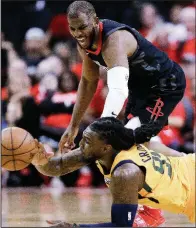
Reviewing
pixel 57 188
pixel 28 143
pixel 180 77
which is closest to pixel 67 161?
pixel 28 143

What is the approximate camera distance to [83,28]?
4820 mm

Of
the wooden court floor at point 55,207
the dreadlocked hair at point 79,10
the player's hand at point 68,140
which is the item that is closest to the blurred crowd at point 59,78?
the wooden court floor at point 55,207

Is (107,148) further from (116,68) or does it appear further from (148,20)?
(148,20)

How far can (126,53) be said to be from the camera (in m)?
4.90

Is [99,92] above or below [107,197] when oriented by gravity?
above

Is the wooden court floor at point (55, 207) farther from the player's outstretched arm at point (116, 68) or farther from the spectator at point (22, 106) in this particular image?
the player's outstretched arm at point (116, 68)

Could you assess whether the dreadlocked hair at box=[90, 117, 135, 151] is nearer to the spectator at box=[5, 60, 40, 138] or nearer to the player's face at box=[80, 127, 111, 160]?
the player's face at box=[80, 127, 111, 160]

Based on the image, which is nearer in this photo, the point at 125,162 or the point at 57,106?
the point at 125,162

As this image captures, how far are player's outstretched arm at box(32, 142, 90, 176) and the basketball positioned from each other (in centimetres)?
7

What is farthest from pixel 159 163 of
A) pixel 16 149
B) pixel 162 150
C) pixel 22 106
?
pixel 22 106

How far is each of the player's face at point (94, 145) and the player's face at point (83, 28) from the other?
81cm

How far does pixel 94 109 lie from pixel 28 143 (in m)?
4.82

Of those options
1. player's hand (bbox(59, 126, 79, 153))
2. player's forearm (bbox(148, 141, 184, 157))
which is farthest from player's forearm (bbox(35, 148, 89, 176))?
player's forearm (bbox(148, 141, 184, 157))

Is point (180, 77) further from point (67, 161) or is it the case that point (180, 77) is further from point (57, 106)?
point (57, 106)
